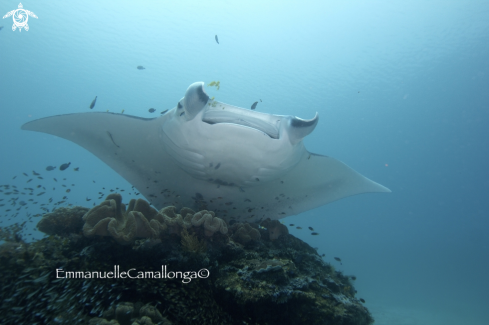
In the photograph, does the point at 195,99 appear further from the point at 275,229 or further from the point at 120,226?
the point at 275,229

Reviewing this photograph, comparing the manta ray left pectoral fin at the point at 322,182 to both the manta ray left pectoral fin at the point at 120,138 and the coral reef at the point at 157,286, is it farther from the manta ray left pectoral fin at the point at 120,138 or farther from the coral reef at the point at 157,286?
the manta ray left pectoral fin at the point at 120,138

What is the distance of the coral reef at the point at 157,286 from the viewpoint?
2242 mm

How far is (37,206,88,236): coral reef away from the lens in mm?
3496

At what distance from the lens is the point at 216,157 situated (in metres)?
3.72

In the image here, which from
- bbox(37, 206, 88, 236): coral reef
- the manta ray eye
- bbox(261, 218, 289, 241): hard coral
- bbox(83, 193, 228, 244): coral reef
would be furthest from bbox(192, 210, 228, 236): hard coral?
bbox(37, 206, 88, 236): coral reef

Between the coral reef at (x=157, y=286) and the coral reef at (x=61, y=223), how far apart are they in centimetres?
27

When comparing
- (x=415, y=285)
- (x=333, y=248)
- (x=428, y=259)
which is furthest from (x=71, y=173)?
(x=428, y=259)

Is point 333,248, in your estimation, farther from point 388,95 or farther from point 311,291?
point 311,291

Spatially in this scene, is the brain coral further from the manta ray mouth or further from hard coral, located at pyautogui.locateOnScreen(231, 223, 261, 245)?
the manta ray mouth

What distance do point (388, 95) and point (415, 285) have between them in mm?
45949

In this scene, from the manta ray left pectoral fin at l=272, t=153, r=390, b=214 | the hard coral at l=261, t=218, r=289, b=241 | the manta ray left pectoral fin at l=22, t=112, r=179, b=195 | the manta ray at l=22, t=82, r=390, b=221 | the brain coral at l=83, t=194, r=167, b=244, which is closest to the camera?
the brain coral at l=83, t=194, r=167, b=244

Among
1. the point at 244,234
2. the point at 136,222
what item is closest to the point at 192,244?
the point at 136,222

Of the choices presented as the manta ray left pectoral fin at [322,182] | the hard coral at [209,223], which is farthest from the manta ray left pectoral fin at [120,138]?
the manta ray left pectoral fin at [322,182]

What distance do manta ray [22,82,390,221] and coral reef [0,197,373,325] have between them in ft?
4.32
